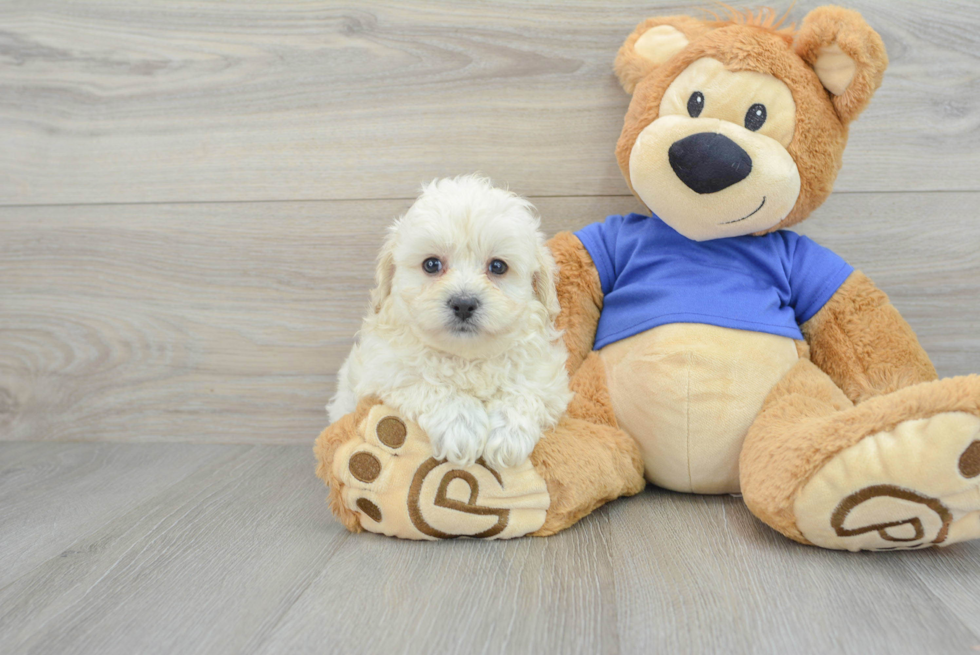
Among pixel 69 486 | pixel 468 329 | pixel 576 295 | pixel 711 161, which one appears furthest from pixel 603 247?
pixel 69 486

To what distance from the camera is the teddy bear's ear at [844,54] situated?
37.4 inches

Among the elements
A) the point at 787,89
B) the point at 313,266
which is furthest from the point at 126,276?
the point at 787,89

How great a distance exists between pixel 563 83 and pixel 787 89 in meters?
0.43

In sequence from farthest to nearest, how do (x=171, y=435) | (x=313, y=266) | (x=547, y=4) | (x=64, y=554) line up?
1. (x=171, y=435)
2. (x=313, y=266)
3. (x=547, y=4)
4. (x=64, y=554)

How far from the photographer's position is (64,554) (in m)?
0.94

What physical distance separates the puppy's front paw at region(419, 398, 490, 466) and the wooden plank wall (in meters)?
0.52

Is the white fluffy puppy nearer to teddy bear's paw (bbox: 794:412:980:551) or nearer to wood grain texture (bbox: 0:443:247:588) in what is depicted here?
teddy bear's paw (bbox: 794:412:980:551)

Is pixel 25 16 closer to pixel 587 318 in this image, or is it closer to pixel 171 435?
pixel 171 435

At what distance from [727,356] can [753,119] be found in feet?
1.16

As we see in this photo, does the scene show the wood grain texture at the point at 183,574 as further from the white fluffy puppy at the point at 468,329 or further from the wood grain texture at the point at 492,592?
the white fluffy puppy at the point at 468,329

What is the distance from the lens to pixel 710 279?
1063mm

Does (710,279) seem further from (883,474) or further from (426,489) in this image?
(426,489)

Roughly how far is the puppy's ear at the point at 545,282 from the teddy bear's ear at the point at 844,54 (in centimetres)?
49

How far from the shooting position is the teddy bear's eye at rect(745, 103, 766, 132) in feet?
3.23
